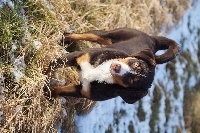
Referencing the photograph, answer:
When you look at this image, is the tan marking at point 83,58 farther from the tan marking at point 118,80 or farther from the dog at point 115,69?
the tan marking at point 118,80

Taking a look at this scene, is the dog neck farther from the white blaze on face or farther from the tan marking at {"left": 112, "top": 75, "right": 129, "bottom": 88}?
the white blaze on face

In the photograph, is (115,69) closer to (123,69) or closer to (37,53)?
(123,69)

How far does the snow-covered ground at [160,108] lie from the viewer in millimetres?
5301

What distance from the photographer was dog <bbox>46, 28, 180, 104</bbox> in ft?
12.2

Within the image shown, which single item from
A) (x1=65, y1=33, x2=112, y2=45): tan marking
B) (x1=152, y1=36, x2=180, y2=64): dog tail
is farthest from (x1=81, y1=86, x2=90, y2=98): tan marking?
(x1=152, y1=36, x2=180, y2=64): dog tail

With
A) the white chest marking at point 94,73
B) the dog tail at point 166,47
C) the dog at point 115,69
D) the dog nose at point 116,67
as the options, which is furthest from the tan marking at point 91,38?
the dog nose at point 116,67

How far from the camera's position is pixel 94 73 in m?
3.91

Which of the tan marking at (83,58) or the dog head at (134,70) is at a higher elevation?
the tan marking at (83,58)

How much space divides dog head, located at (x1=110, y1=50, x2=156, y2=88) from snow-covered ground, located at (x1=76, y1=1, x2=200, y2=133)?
1452mm

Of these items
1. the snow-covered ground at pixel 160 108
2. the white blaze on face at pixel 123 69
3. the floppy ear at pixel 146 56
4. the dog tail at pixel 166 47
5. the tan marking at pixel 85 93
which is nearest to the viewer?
the white blaze on face at pixel 123 69

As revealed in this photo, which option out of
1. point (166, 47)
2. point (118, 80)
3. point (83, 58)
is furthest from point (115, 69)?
point (166, 47)

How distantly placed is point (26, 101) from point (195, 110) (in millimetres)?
3837

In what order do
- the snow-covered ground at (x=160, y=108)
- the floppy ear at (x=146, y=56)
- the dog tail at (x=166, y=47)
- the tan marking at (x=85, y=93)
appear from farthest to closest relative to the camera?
the snow-covered ground at (x=160, y=108)
the dog tail at (x=166, y=47)
the tan marking at (x=85, y=93)
the floppy ear at (x=146, y=56)

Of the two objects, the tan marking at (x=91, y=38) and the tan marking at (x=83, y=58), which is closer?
the tan marking at (x=83, y=58)
